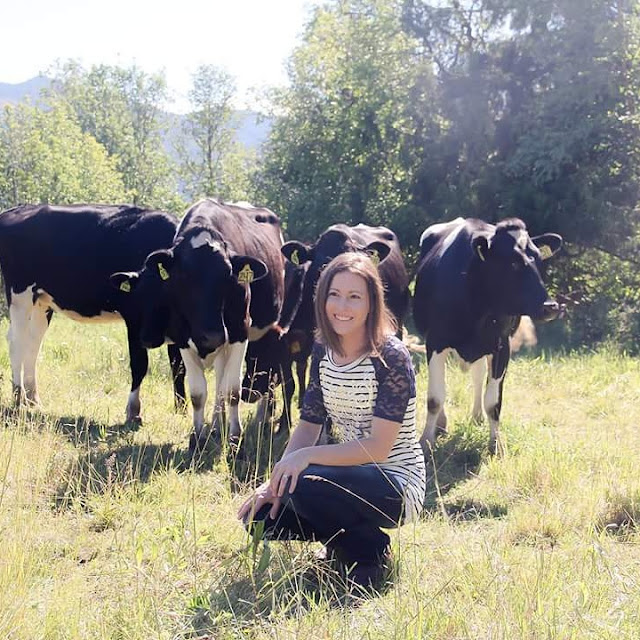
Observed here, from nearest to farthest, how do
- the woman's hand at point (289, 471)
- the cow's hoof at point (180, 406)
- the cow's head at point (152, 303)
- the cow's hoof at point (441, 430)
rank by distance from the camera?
the woman's hand at point (289, 471)
the cow's head at point (152, 303)
the cow's hoof at point (441, 430)
the cow's hoof at point (180, 406)

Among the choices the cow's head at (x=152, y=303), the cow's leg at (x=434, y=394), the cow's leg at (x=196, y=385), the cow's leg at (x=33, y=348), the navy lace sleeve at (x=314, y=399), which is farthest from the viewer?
the cow's leg at (x=33, y=348)

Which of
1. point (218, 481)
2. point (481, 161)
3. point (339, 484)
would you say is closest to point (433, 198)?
point (481, 161)

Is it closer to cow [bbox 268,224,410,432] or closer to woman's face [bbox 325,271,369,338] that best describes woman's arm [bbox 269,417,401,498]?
woman's face [bbox 325,271,369,338]

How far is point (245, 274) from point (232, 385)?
41.1 inches

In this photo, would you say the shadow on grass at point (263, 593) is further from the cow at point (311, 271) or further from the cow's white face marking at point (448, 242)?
the cow's white face marking at point (448, 242)

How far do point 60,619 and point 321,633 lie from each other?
1083mm

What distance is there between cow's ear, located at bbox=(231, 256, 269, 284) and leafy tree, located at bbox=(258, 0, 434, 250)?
10.6m

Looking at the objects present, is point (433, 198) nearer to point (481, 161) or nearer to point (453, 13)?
point (481, 161)

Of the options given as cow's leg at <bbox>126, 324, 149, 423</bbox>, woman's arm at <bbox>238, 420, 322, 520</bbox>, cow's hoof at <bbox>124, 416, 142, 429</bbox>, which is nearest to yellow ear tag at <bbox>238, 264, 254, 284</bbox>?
cow's leg at <bbox>126, 324, 149, 423</bbox>

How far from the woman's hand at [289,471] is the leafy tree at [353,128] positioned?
43.8 feet

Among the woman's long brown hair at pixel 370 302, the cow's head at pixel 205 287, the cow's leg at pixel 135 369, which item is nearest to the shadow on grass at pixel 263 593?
the woman's long brown hair at pixel 370 302

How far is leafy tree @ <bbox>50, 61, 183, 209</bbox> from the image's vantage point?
162 feet

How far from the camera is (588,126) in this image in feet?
46.5

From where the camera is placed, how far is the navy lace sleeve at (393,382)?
12.6 feet
